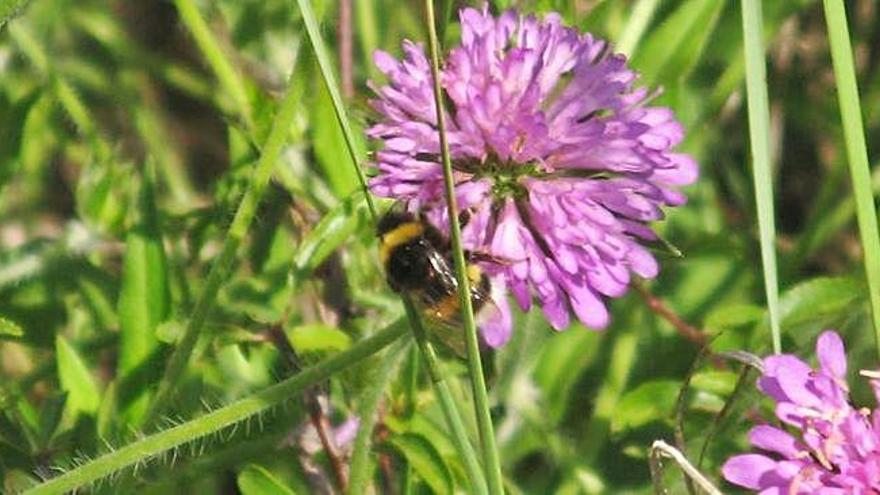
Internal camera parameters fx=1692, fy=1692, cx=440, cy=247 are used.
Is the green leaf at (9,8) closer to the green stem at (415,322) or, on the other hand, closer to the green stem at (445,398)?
the green stem at (415,322)

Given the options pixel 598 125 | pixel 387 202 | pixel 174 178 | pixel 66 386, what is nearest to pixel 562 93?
pixel 598 125

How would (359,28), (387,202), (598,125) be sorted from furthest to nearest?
(359,28), (387,202), (598,125)

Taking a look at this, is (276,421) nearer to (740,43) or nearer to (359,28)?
(359,28)

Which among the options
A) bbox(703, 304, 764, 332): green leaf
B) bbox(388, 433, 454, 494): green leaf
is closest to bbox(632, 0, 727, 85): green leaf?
bbox(703, 304, 764, 332): green leaf

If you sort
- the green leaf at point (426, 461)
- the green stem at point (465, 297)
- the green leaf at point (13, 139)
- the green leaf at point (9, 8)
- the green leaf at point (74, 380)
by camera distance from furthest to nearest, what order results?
the green leaf at point (13, 139) < the green leaf at point (74, 380) < the green leaf at point (426, 461) < the green leaf at point (9, 8) < the green stem at point (465, 297)

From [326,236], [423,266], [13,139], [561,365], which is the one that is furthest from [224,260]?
[561,365]

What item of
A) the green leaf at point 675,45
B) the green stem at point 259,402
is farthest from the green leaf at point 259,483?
the green leaf at point 675,45

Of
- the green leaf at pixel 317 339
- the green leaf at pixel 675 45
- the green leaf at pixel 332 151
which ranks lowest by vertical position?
the green leaf at pixel 317 339
